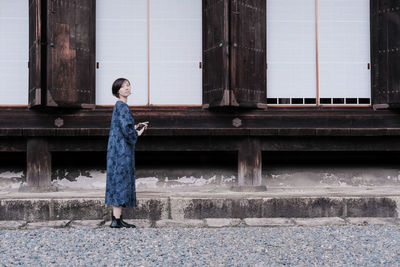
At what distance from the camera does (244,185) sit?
681 cm

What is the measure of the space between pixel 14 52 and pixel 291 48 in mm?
Result: 4798

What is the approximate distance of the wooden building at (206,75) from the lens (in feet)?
21.8

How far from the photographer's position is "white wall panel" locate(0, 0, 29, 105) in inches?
276

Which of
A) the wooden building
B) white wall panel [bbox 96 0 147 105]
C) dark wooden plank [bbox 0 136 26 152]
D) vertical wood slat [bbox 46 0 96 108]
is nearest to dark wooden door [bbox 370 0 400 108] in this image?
the wooden building

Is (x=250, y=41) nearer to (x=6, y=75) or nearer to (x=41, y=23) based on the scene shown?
(x=41, y=23)

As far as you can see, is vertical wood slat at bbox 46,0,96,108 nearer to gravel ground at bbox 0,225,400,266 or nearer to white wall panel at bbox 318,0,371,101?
gravel ground at bbox 0,225,400,266

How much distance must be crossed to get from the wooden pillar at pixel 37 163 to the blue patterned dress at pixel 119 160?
2.06 metres

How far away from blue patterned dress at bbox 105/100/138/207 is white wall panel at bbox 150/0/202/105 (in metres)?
2.11

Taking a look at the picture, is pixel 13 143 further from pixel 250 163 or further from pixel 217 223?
pixel 250 163

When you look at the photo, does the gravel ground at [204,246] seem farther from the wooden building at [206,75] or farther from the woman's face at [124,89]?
the wooden building at [206,75]

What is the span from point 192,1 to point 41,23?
2.54 metres

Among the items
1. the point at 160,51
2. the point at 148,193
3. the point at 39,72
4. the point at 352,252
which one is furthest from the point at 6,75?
the point at 352,252

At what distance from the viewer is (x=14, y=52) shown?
7.02 meters

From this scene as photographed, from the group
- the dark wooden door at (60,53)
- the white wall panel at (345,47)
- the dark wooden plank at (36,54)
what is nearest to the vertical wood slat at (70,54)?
the dark wooden door at (60,53)
